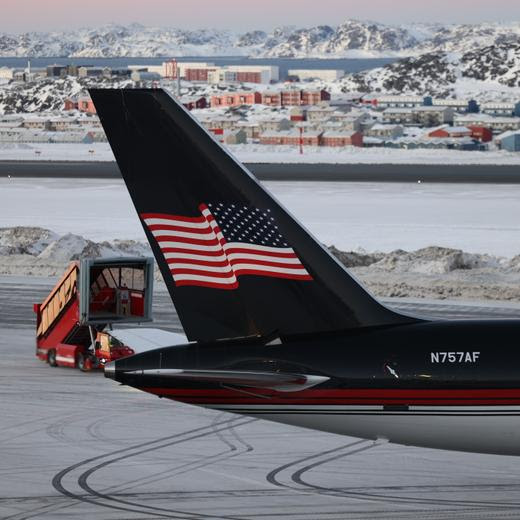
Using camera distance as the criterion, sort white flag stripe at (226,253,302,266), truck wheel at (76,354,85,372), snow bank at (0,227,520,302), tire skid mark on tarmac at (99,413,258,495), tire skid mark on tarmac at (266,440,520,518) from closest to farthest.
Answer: white flag stripe at (226,253,302,266) < tire skid mark on tarmac at (266,440,520,518) < tire skid mark on tarmac at (99,413,258,495) < truck wheel at (76,354,85,372) < snow bank at (0,227,520,302)

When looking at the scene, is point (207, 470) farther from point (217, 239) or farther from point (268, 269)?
point (217, 239)

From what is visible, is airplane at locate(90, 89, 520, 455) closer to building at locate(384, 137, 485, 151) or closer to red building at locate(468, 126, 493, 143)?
building at locate(384, 137, 485, 151)

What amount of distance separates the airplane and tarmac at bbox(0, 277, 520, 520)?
9.63 feet

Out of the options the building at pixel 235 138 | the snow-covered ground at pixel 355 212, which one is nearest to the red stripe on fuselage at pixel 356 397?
the snow-covered ground at pixel 355 212

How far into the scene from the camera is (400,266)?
197 feet

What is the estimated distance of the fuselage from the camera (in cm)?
1884

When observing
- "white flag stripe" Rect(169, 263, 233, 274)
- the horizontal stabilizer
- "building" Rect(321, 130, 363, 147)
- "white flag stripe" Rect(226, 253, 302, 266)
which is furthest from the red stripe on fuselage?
"building" Rect(321, 130, 363, 147)

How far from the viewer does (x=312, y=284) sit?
19.8 metres

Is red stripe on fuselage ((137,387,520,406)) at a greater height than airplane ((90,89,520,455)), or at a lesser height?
lesser

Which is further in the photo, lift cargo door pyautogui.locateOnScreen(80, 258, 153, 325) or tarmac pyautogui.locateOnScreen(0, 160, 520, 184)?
tarmac pyautogui.locateOnScreen(0, 160, 520, 184)

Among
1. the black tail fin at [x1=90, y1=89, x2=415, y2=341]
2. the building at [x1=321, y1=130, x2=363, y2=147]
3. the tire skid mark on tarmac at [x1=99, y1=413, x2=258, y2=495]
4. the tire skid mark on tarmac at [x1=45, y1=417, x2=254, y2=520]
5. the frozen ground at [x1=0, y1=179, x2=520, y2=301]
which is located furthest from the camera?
the building at [x1=321, y1=130, x2=363, y2=147]

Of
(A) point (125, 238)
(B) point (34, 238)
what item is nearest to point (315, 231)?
(A) point (125, 238)

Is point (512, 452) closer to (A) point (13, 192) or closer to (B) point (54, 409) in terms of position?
(B) point (54, 409)

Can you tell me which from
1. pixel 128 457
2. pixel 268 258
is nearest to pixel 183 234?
pixel 268 258
